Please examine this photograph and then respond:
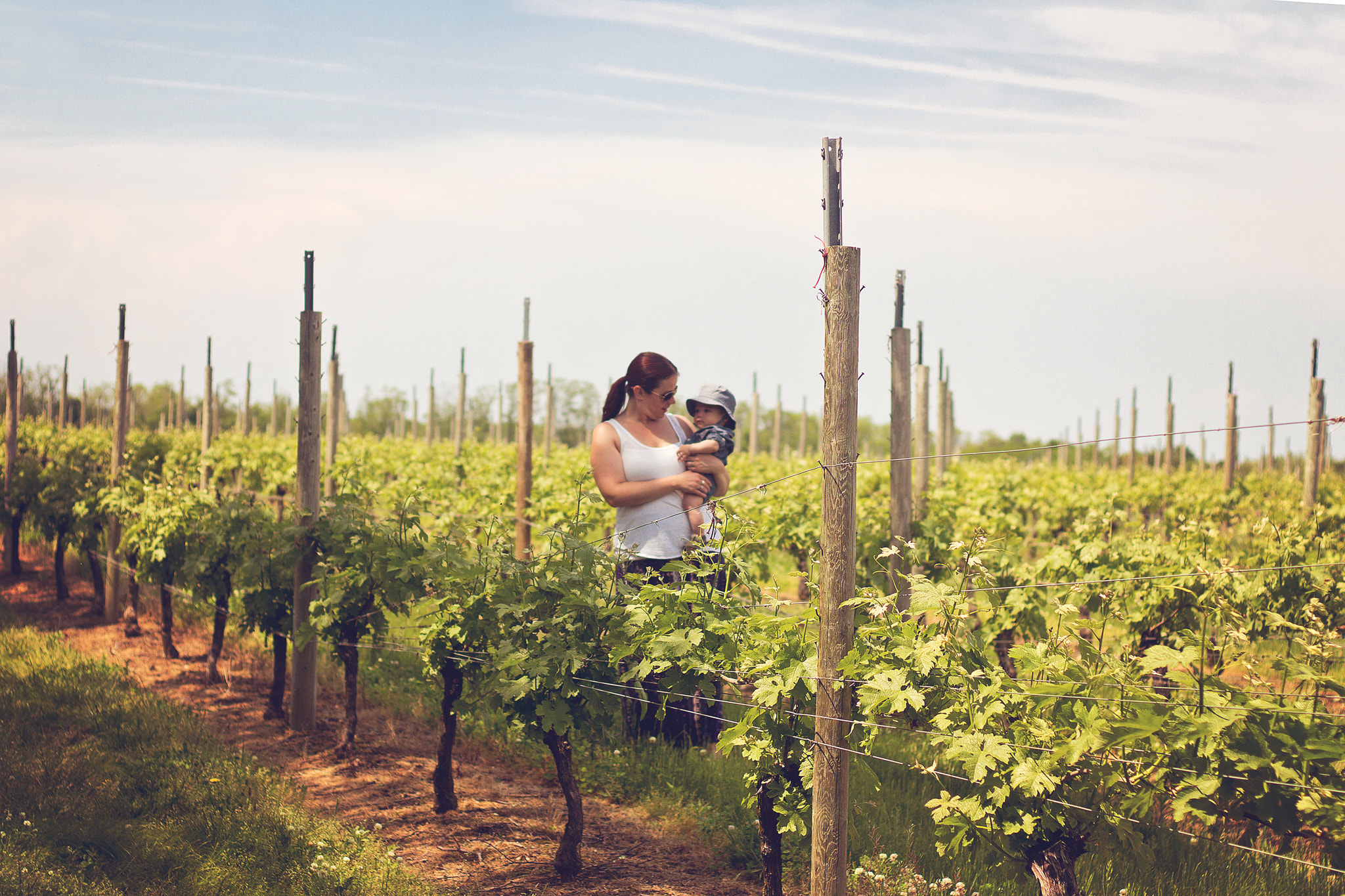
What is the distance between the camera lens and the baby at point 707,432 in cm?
441

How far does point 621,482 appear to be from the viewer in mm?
4371

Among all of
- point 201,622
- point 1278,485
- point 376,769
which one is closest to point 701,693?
point 376,769

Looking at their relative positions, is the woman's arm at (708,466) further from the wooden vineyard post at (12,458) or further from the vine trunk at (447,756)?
the wooden vineyard post at (12,458)

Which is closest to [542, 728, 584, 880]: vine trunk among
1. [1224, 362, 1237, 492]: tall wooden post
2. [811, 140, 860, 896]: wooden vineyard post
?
[811, 140, 860, 896]: wooden vineyard post

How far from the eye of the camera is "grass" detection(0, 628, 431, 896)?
359 centimetres

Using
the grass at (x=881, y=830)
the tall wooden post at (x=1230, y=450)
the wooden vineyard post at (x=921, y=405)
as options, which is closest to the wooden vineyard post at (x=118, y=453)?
the grass at (x=881, y=830)

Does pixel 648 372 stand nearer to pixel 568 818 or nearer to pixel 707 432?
pixel 707 432

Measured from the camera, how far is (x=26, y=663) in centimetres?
693

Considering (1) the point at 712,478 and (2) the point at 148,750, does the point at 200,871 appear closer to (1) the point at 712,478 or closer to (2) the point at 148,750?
(2) the point at 148,750

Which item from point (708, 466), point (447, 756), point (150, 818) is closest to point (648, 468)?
point (708, 466)

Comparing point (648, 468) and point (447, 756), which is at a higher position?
point (648, 468)

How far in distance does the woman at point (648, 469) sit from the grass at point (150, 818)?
1723 millimetres

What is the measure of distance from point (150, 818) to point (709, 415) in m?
3.11

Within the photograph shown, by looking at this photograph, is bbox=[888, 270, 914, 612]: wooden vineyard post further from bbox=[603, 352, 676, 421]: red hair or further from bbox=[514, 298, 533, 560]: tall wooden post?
bbox=[514, 298, 533, 560]: tall wooden post
